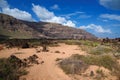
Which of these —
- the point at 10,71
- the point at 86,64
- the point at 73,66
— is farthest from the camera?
the point at 86,64

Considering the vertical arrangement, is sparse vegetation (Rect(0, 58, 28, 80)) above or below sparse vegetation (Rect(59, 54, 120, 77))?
below

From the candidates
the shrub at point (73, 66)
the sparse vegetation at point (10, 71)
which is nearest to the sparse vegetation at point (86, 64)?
the shrub at point (73, 66)

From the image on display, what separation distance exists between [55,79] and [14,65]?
140 inches

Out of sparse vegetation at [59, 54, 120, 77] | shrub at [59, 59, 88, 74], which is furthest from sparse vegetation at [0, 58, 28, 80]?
sparse vegetation at [59, 54, 120, 77]

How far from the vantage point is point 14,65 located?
1324cm

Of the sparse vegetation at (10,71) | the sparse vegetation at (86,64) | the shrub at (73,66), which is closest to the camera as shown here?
the sparse vegetation at (10,71)

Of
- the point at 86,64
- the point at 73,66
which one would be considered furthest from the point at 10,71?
the point at 86,64

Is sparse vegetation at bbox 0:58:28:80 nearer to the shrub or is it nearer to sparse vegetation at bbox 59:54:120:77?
the shrub

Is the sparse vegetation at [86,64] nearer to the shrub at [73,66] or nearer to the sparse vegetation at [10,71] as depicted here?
the shrub at [73,66]

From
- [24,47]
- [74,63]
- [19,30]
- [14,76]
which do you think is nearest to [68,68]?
[74,63]

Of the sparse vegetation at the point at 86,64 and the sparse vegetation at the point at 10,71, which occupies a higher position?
the sparse vegetation at the point at 86,64

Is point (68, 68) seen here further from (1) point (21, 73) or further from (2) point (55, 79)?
(1) point (21, 73)

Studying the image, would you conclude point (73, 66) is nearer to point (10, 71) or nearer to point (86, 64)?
point (86, 64)

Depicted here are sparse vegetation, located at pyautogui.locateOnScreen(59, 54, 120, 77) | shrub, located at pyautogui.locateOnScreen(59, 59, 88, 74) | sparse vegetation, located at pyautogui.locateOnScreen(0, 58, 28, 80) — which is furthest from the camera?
sparse vegetation, located at pyautogui.locateOnScreen(59, 54, 120, 77)
